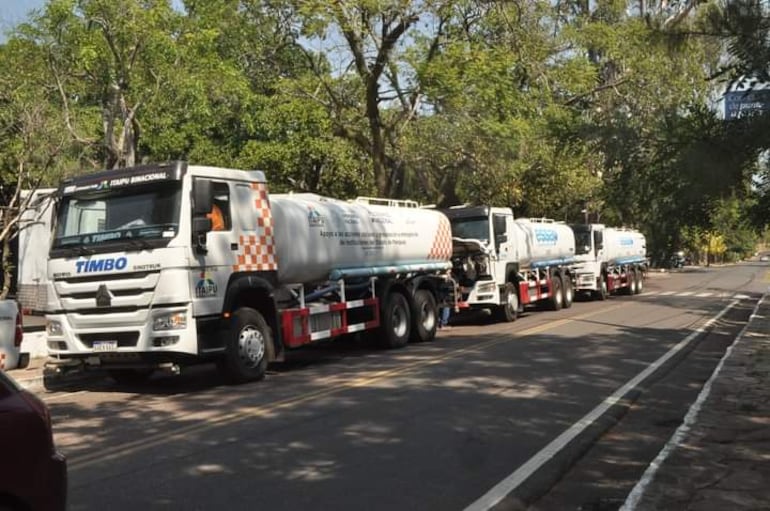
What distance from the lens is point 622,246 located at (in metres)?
31.2

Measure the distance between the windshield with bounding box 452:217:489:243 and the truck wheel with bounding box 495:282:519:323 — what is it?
1482 mm

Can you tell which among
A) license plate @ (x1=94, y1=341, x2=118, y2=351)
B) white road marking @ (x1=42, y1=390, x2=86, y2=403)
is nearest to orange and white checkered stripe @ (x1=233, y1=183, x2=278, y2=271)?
license plate @ (x1=94, y1=341, x2=118, y2=351)

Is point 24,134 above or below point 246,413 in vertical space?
above

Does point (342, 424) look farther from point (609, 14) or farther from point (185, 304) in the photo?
point (609, 14)

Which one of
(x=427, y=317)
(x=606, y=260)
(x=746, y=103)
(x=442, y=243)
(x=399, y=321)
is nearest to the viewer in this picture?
(x=746, y=103)

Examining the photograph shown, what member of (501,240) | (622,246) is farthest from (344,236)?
(622,246)

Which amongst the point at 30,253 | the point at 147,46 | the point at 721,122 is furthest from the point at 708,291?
the point at 721,122

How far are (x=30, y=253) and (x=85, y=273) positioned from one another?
A: 237 inches

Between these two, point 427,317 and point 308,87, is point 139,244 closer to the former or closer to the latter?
point 427,317

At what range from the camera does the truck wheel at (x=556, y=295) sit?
24141 mm

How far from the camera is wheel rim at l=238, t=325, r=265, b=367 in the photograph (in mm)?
11016

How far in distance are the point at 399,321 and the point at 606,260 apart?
15717mm

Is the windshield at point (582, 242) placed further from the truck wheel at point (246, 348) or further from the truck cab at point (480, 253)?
the truck wheel at point (246, 348)

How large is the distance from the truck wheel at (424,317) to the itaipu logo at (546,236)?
706 centimetres
